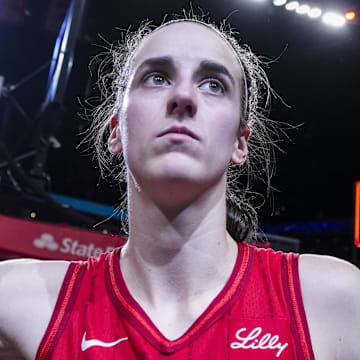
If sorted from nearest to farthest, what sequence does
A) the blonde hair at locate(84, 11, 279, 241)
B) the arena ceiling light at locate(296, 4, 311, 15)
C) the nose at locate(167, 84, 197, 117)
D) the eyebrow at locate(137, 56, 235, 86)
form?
the nose at locate(167, 84, 197, 117) < the eyebrow at locate(137, 56, 235, 86) < the blonde hair at locate(84, 11, 279, 241) < the arena ceiling light at locate(296, 4, 311, 15)

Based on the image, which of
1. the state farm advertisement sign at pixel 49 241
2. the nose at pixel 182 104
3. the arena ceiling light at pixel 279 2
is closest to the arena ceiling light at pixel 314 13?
the arena ceiling light at pixel 279 2

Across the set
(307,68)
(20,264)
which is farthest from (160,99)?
(307,68)

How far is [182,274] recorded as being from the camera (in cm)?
124

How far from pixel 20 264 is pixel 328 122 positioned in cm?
711

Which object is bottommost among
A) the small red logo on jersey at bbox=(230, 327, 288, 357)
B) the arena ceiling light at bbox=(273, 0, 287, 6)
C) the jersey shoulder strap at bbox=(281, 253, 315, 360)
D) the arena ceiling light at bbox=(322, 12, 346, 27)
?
the small red logo on jersey at bbox=(230, 327, 288, 357)

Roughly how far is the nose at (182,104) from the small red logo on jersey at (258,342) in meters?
0.57

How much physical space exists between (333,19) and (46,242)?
12.3 feet

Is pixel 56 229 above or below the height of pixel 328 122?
below

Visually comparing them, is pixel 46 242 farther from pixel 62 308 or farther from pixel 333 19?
pixel 333 19

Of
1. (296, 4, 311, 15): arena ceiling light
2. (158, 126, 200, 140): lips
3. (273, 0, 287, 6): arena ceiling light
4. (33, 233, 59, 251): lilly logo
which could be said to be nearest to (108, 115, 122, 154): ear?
(158, 126, 200, 140): lips

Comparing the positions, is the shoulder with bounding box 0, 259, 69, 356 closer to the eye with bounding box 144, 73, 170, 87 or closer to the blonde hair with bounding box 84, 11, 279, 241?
the blonde hair with bounding box 84, 11, 279, 241

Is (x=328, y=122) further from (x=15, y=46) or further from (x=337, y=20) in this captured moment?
(x=15, y=46)

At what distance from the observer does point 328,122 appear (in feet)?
25.3

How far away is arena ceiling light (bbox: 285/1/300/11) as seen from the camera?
4.81 meters
